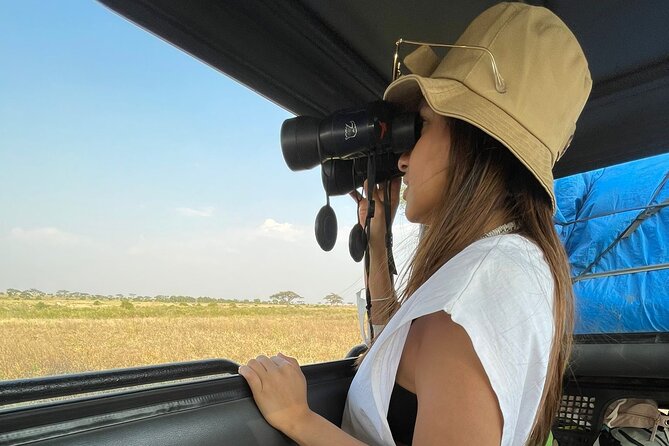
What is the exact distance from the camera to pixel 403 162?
3.43 feet

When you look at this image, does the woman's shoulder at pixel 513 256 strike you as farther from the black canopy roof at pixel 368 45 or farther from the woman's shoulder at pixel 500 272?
the black canopy roof at pixel 368 45

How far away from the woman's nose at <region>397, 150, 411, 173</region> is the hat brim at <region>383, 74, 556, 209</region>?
0.17 m

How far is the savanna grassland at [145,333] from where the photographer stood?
0.74m

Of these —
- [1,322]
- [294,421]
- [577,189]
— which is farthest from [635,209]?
[1,322]

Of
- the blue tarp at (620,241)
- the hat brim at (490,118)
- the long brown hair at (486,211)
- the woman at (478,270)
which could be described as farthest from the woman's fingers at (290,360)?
the blue tarp at (620,241)

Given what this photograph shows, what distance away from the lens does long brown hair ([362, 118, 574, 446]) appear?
2.90 ft

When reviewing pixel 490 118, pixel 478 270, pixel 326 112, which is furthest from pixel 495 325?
pixel 326 112

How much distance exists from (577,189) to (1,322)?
5.38 feet

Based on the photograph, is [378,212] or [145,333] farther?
[378,212]

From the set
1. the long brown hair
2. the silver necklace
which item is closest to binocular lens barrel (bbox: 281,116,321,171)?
the long brown hair

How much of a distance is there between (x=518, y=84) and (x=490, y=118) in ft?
0.30

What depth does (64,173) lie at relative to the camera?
2.55 ft

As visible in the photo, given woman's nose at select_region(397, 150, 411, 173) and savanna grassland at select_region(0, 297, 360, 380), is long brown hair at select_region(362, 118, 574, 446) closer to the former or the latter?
woman's nose at select_region(397, 150, 411, 173)

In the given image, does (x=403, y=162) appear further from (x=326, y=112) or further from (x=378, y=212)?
(x=326, y=112)
